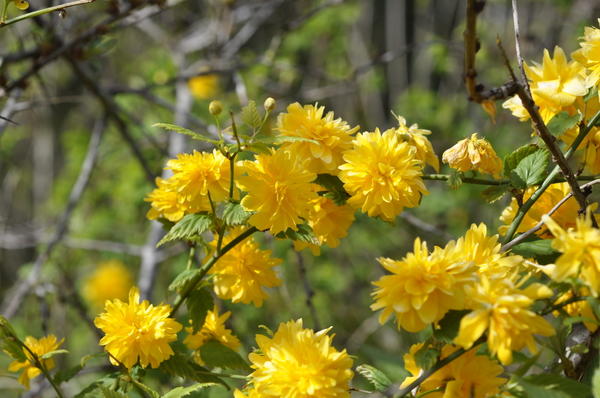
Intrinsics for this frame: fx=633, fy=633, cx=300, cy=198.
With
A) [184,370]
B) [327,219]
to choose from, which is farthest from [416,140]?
[184,370]

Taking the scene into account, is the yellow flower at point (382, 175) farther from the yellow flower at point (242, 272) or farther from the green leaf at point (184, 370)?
the green leaf at point (184, 370)

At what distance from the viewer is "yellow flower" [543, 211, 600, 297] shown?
0.73 metres

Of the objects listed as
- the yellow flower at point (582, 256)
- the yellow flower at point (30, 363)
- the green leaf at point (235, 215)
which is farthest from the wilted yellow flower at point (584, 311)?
the yellow flower at point (30, 363)

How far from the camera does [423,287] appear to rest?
2.66 ft

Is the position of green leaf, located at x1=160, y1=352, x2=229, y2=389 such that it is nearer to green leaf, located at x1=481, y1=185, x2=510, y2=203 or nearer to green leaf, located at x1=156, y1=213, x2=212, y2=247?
green leaf, located at x1=156, y1=213, x2=212, y2=247

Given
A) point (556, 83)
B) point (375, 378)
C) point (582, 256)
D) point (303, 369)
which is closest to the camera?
point (582, 256)

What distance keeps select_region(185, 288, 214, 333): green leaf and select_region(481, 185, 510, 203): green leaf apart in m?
0.50

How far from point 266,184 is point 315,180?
0.36 ft

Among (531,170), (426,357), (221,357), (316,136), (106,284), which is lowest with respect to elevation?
(106,284)

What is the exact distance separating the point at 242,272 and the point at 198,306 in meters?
0.10

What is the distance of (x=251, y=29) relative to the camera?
3652 millimetres

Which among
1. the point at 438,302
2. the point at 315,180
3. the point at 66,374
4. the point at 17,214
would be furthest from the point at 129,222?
the point at 438,302

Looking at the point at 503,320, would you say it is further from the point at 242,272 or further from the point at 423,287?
the point at 242,272

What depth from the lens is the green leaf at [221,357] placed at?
1104 millimetres
